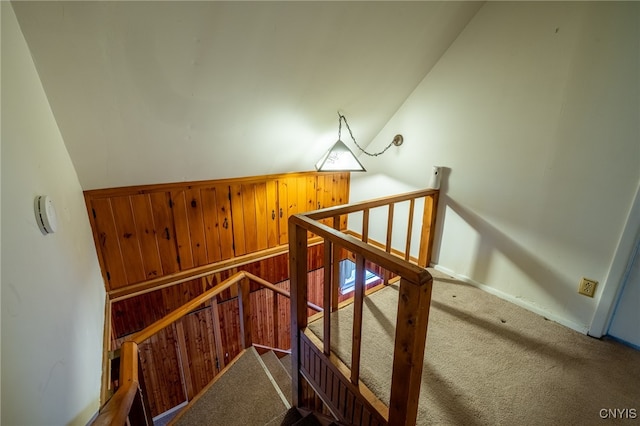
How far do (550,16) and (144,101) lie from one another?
246 centimetres

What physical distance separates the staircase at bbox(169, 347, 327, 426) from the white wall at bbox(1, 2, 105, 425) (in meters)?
0.76

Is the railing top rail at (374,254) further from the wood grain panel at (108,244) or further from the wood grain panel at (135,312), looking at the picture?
the wood grain panel at (135,312)

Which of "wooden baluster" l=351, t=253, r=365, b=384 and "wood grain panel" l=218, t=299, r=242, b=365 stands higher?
"wooden baluster" l=351, t=253, r=365, b=384

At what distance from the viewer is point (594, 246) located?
1651mm

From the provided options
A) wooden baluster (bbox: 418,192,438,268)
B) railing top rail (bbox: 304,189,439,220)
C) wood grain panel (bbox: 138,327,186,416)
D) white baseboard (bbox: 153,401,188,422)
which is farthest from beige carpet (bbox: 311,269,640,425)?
white baseboard (bbox: 153,401,188,422)

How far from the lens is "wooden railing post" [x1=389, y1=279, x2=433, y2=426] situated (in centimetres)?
88

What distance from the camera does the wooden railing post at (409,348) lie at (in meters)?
0.88

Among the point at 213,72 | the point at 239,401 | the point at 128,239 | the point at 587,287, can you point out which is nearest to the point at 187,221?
the point at 128,239

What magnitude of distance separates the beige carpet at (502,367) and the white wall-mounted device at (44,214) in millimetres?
1389

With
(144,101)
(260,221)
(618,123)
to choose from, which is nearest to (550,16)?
(618,123)

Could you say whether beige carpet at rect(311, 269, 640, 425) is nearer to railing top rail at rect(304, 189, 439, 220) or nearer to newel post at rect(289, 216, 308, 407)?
newel post at rect(289, 216, 308, 407)

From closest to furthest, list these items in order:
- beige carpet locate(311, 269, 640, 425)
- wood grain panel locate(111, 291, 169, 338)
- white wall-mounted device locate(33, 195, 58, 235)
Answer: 1. white wall-mounted device locate(33, 195, 58, 235)
2. beige carpet locate(311, 269, 640, 425)
3. wood grain panel locate(111, 291, 169, 338)

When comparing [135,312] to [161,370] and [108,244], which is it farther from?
[161,370]

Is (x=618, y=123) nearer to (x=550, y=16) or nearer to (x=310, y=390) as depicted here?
(x=550, y=16)
